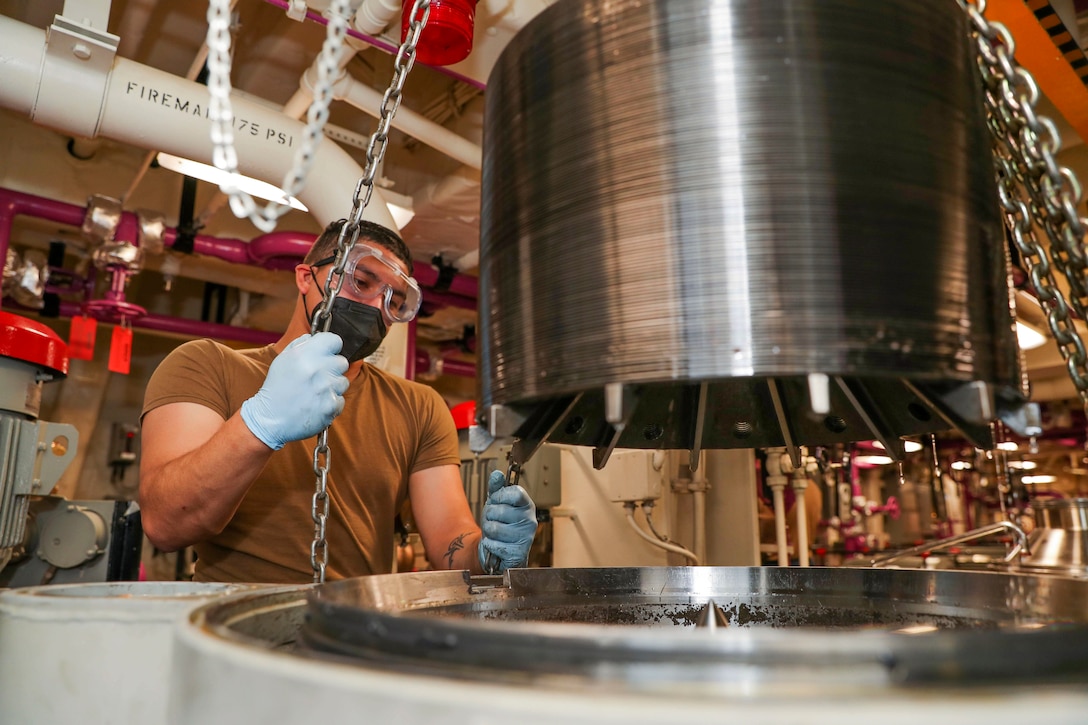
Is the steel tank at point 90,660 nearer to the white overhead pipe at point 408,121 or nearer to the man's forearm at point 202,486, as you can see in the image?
the man's forearm at point 202,486

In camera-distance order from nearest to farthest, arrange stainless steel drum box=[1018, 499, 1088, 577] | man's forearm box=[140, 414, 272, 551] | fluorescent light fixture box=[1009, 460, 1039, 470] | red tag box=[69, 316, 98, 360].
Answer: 1. man's forearm box=[140, 414, 272, 551]
2. stainless steel drum box=[1018, 499, 1088, 577]
3. red tag box=[69, 316, 98, 360]
4. fluorescent light fixture box=[1009, 460, 1039, 470]

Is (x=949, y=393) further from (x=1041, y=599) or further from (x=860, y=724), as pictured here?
(x=860, y=724)

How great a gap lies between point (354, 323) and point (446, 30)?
2.18 feet

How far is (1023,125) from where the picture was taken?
0.76 meters

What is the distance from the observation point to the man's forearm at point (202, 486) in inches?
48.4

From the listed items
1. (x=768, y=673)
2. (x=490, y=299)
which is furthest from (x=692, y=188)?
(x=768, y=673)

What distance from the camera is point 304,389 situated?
1122 mm

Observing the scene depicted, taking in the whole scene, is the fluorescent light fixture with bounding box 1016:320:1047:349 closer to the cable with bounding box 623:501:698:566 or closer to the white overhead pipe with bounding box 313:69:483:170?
the cable with bounding box 623:501:698:566

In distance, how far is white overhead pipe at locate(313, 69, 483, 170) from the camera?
2.35 metres

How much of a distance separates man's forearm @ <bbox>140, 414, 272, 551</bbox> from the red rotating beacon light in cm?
90

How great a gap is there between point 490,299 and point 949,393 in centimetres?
52

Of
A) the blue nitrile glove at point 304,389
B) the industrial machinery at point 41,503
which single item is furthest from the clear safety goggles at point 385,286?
the industrial machinery at point 41,503

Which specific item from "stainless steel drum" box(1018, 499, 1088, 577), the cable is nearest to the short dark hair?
the cable

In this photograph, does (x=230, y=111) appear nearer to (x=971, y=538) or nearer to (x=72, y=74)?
(x=72, y=74)
